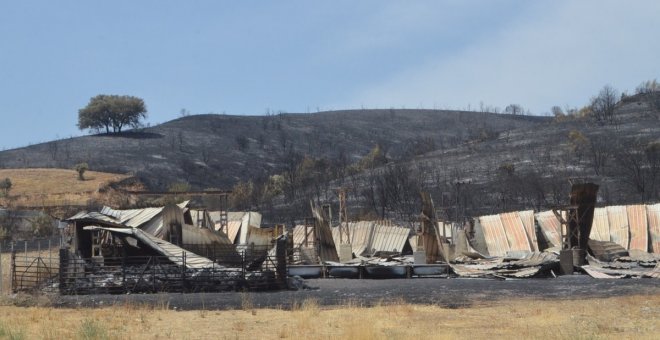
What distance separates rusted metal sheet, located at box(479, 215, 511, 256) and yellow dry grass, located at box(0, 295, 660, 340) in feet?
78.9

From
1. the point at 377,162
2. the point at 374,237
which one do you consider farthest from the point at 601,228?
the point at 377,162

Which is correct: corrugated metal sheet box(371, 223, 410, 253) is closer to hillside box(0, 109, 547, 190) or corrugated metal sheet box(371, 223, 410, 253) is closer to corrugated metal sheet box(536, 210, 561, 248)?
corrugated metal sheet box(536, 210, 561, 248)

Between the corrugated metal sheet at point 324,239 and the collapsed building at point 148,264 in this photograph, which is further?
the corrugated metal sheet at point 324,239

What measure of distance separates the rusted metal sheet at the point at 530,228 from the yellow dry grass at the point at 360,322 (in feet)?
73.1

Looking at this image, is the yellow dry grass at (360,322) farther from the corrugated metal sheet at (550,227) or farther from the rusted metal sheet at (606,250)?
the corrugated metal sheet at (550,227)

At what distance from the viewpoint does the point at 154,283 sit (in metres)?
33.0

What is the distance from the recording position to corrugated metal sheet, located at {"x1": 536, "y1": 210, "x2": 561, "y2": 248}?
47.9 m

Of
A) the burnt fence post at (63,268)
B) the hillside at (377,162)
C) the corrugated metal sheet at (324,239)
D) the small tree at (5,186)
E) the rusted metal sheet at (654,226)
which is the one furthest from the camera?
the hillside at (377,162)

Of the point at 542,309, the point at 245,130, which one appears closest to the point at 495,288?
the point at 542,309

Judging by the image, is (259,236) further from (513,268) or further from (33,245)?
(513,268)

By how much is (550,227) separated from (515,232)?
1940mm

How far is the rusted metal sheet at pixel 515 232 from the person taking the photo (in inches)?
1908

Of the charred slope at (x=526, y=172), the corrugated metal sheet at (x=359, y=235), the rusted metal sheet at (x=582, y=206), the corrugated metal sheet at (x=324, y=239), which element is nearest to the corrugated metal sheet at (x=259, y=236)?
the corrugated metal sheet at (x=359, y=235)

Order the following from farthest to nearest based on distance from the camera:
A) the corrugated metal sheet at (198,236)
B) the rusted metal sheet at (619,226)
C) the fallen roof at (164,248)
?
1. the rusted metal sheet at (619,226)
2. the corrugated metal sheet at (198,236)
3. the fallen roof at (164,248)
